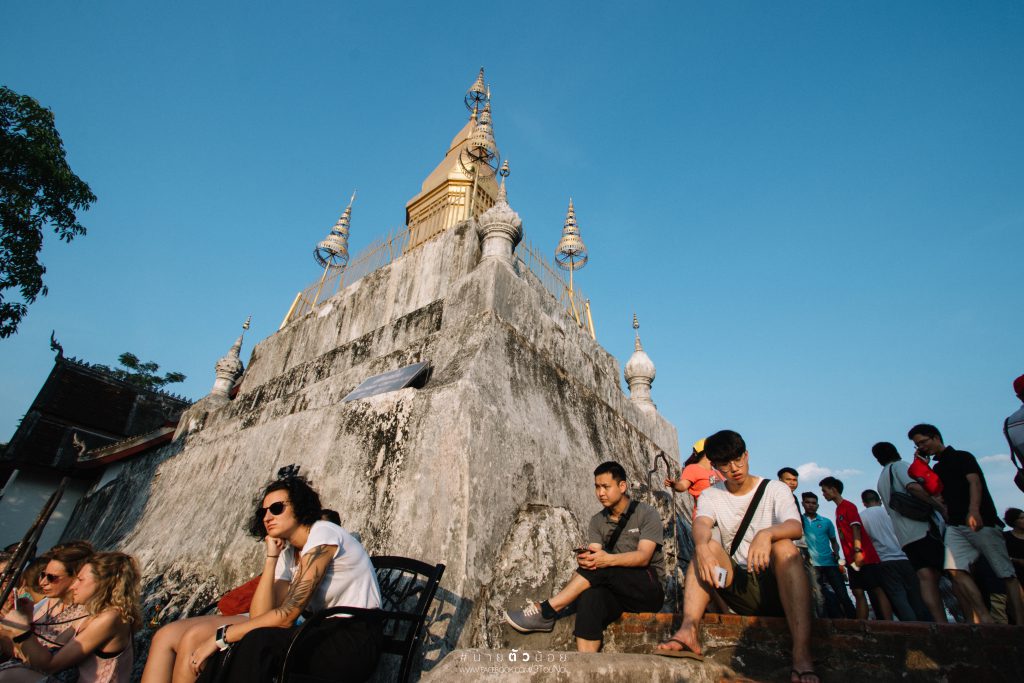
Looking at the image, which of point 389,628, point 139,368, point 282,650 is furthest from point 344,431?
point 139,368

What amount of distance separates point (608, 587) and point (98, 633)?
3.03 m

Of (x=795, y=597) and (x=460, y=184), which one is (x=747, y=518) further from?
(x=460, y=184)

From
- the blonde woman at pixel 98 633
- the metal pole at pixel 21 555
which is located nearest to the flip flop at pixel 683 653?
the blonde woman at pixel 98 633

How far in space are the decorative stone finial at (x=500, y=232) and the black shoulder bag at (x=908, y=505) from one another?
4.78 metres

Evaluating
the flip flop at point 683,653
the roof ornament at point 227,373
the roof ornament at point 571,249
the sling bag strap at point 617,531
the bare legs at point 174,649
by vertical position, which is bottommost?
the bare legs at point 174,649

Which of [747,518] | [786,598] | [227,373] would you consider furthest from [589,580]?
[227,373]

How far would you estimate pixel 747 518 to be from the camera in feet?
10.4

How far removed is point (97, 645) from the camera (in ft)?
9.68

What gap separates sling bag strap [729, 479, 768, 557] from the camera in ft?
10.4

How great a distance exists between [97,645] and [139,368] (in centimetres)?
3165

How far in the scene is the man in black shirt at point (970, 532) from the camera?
151 inches

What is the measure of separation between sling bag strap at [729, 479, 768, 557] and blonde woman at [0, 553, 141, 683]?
367 centimetres

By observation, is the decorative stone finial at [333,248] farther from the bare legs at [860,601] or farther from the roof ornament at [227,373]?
the bare legs at [860,601]

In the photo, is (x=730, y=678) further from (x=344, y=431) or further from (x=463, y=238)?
(x=463, y=238)
